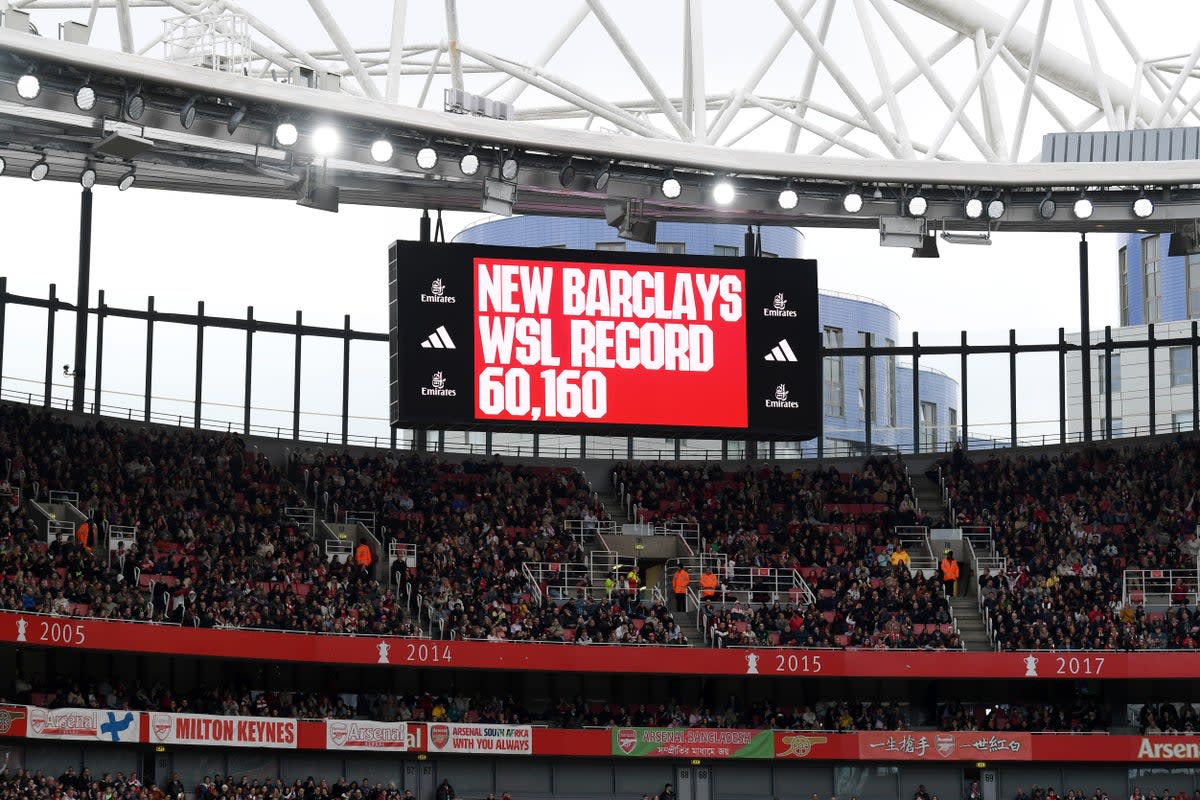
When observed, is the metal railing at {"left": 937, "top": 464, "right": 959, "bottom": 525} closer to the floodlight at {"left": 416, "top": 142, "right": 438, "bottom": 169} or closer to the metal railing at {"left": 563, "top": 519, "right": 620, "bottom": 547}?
the metal railing at {"left": 563, "top": 519, "right": 620, "bottom": 547}

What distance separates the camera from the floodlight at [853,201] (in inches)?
1403

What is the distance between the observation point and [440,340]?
3903 centimetres

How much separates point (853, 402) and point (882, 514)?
36.4ft

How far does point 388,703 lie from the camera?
39688 millimetres

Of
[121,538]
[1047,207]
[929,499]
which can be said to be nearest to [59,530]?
[121,538]

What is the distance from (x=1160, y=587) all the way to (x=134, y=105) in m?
26.2

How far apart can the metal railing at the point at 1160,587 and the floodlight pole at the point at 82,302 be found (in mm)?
24606

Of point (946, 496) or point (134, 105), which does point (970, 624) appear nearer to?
point (946, 496)

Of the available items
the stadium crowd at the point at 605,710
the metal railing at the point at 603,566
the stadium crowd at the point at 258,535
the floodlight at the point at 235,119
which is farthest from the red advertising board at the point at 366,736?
the floodlight at the point at 235,119

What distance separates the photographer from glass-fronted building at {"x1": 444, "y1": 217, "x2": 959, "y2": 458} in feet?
171

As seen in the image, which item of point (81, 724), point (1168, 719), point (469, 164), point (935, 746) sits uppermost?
point (469, 164)

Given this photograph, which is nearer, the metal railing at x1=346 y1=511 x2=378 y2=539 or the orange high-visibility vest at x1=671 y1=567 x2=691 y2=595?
the orange high-visibility vest at x1=671 y1=567 x2=691 y2=595

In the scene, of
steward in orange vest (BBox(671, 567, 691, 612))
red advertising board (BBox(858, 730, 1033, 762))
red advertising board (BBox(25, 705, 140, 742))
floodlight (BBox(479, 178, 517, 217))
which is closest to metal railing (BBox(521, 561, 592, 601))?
steward in orange vest (BBox(671, 567, 691, 612))

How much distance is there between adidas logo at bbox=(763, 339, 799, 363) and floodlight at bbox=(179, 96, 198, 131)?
50.0 feet
